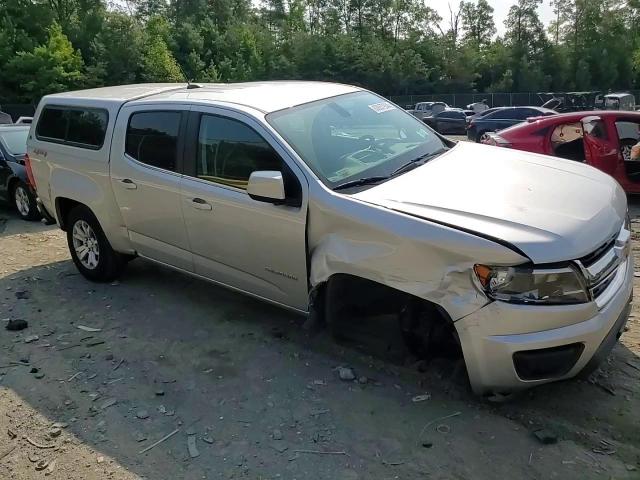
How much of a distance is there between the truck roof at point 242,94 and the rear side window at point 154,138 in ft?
0.54

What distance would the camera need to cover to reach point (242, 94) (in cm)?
439

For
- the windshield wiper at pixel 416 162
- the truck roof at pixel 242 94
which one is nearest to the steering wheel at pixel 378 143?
the windshield wiper at pixel 416 162

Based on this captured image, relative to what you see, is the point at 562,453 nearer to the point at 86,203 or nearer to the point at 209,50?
the point at 86,203

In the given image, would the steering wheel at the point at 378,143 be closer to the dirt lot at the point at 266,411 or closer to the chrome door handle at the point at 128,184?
the dirt lot at the point at 266,411

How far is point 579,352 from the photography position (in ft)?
9.50

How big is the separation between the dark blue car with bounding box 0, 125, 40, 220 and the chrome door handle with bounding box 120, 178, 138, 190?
185 inches

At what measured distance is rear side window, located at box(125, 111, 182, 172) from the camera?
4.46 metres

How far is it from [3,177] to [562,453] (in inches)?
366

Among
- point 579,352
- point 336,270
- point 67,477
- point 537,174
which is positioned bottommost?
point 67,477

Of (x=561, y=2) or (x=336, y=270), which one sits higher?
(x=561, y=2)

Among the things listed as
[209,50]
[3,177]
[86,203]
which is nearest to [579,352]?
[86,203]

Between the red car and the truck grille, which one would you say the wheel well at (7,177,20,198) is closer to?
the red car

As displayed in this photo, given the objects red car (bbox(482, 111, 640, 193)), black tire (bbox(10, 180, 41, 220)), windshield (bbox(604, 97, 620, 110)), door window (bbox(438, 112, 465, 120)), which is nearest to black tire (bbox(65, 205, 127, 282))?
black tire (bbox(10, 180, 41, 220))

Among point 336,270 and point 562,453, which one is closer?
point 562,453
